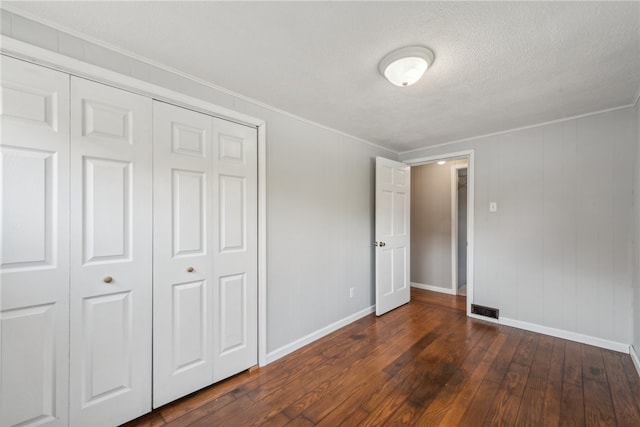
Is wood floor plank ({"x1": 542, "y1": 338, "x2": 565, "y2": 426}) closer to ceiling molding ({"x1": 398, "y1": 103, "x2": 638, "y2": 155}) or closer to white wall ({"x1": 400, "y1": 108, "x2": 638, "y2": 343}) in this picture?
white wall ({"x1": 400, "y1": 108, "x2": 638, "y2": 343})

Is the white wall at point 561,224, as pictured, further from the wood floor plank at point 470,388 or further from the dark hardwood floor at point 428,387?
the wood floor plank at point 470,388

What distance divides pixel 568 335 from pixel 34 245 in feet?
14.3

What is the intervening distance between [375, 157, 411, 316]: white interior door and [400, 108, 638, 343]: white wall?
881 mm

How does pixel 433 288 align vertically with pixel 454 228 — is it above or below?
below

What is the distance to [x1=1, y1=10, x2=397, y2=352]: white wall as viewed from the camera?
92.8 inches

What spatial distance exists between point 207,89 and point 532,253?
Result: 3.58 meters

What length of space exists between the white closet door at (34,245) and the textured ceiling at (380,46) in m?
0.42

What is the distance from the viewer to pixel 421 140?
3.45 m

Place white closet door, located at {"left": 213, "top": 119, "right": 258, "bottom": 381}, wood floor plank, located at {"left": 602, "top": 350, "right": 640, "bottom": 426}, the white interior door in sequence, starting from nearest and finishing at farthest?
wood floor plank, located at {"left": 602, "top": 350, "right": 640, "bottom": 426}, white closet door, located at {"left": 213, "top": 119, "right": 258, "bottom": 381}, the white interior door

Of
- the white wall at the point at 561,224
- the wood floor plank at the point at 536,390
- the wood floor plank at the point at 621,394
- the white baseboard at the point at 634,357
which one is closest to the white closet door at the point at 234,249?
the wood floor plank at the point at 536,390

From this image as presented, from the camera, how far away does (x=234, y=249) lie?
83.6 inches

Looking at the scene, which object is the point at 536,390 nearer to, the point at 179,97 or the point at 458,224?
the point at 458,224

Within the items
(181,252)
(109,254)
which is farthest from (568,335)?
(109,254)

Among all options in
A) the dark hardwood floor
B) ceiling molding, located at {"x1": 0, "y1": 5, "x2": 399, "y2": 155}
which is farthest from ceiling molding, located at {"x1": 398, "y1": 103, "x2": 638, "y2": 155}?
the dark hardwood floor
